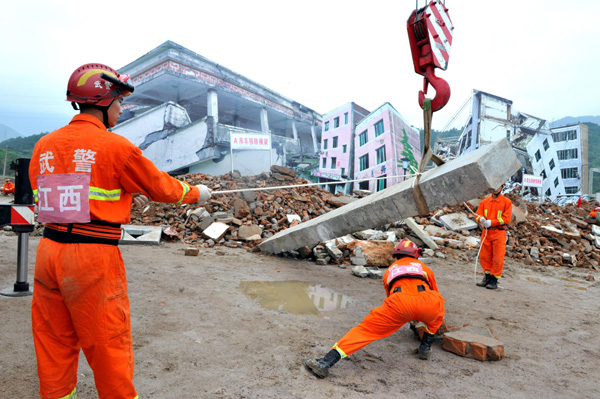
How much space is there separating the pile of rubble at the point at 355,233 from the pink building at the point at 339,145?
7.40 metres

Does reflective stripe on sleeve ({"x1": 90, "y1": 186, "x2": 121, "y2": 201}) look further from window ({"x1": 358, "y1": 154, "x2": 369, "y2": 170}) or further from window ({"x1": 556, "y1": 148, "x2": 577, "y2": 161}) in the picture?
window ({"x1": 556, "y1": 148, "x2": 577, "y2": 161})

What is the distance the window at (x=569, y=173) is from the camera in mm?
28547

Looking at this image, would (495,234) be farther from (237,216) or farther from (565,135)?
(565,135)

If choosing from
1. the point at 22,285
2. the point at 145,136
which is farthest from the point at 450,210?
the point at 145,136

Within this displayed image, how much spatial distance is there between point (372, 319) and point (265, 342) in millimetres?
988

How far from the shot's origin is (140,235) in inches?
304

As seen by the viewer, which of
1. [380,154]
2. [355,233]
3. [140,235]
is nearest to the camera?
[140,235]

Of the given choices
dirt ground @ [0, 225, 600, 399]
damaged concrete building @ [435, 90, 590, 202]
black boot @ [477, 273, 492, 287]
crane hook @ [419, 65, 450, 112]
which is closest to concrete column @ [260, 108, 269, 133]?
damaged concrete building @ [435, 90, 590, 202]

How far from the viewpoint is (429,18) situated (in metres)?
3.70

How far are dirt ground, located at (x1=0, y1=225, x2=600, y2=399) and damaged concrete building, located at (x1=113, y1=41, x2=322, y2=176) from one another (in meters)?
9.91

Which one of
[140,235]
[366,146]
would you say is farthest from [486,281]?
[366,146]

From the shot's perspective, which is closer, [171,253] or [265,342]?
[265,342]

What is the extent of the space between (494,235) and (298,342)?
4103mm

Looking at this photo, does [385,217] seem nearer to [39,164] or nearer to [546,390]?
[546,390]
